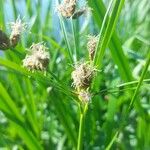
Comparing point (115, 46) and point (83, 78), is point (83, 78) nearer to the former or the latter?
point (83, 78)

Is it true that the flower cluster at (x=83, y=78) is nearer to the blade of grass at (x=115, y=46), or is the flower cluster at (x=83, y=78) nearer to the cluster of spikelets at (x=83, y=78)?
the cluster of spikelets at (x=83, y=78)

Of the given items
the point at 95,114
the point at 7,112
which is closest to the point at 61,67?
the point at 95,114

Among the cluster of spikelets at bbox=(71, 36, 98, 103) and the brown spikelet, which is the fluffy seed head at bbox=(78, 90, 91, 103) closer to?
the cluster of spikelets at bbox=(71, 36, 98, 103)

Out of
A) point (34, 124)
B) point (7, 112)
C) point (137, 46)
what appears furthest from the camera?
point (137, 46)

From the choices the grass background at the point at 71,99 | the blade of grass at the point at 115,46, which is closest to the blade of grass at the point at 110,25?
the grass background at the point at 71,99

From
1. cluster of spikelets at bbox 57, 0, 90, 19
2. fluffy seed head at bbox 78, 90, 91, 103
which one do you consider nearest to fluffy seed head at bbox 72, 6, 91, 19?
cluster of spikelets at bbox 57, 0, 90, 19

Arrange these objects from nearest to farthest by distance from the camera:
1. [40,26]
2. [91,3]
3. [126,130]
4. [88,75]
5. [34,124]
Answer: [88,75], [91,3], [34,124], [126,130], [40,26]

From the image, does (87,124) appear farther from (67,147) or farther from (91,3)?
(91,3)
